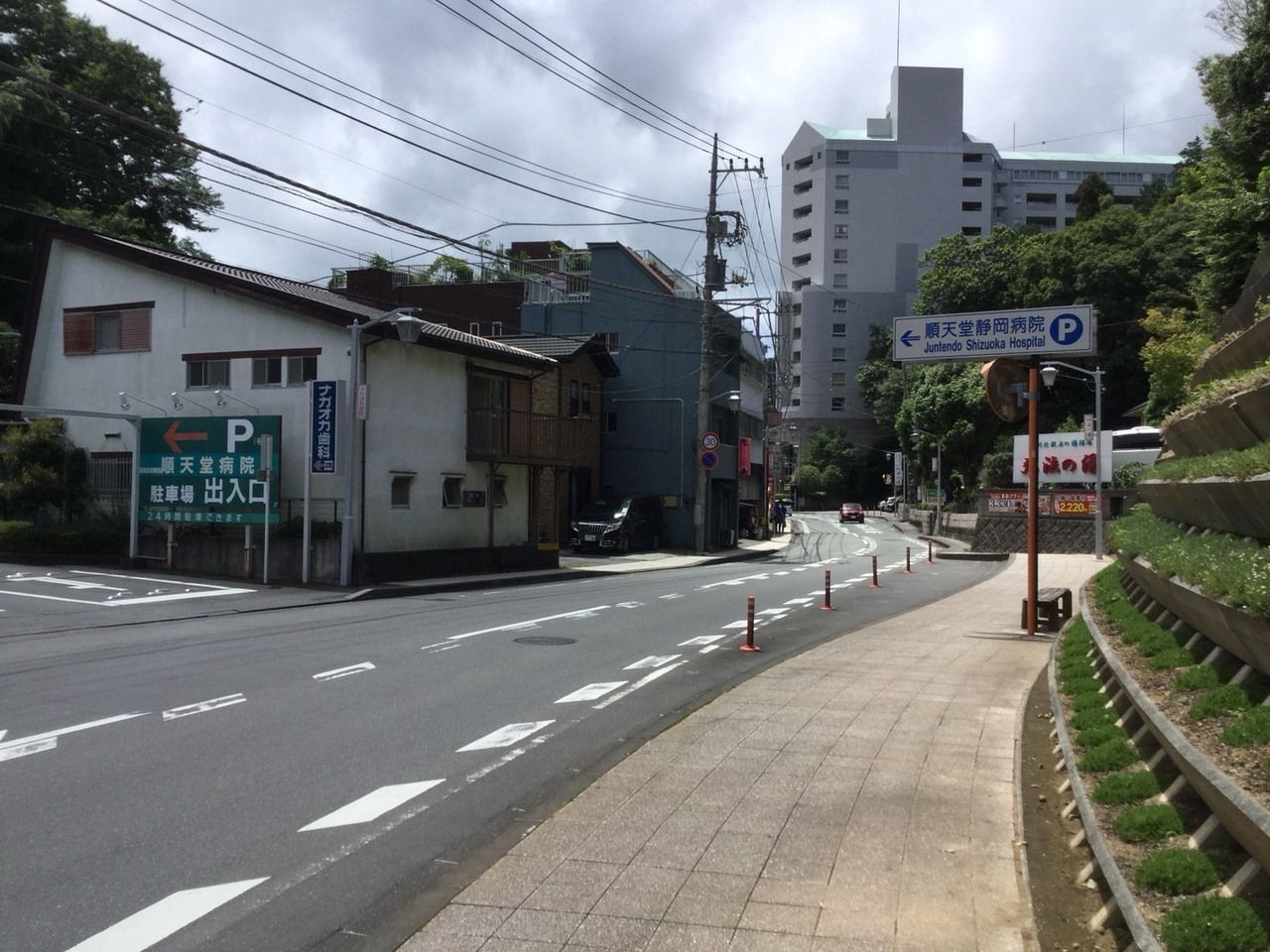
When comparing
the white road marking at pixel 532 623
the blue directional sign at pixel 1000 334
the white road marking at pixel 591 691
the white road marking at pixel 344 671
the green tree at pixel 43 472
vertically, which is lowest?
the white road marking at pixel 532 623

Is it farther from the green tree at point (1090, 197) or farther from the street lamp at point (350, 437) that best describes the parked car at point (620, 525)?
the green tree at point (1090, 197)

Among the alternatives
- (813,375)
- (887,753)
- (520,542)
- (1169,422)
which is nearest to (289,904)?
(887,753)

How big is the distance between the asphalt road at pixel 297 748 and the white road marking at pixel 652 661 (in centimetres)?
4

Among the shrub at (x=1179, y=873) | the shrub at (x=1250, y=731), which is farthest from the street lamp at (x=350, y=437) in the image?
the shrub at (x=1179, y=873)

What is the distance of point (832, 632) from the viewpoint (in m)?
15.5

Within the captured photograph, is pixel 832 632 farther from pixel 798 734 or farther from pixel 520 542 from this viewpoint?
pixel 520 542

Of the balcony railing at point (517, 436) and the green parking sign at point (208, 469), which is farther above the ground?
the balcony railing at point (517, 436)

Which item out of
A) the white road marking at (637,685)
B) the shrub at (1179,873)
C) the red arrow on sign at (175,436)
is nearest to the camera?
the shrub at (1179,873)

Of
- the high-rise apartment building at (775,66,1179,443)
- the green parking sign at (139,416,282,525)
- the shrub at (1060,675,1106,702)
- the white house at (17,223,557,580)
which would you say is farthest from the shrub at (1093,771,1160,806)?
the high-rise apartment building at (775,66,1179,443)

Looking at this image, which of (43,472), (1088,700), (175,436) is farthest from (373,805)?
(43,472)

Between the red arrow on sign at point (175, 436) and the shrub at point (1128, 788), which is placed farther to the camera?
the red arrow on sign at point (175, 436)

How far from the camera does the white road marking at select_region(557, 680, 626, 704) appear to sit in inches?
387

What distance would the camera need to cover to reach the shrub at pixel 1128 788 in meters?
5.15

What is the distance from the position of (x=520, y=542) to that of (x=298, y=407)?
849 cm
